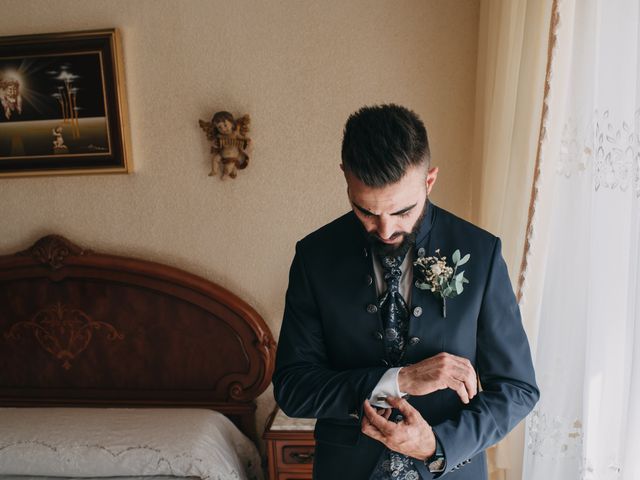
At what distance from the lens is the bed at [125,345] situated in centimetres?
249

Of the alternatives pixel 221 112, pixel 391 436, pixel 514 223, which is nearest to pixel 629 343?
pixel 391 436

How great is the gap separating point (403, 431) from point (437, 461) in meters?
0.12

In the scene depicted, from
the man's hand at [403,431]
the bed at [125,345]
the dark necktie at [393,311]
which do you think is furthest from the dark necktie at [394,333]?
the bed at [125,345]

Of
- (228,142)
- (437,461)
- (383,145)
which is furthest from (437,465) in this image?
(228,142)

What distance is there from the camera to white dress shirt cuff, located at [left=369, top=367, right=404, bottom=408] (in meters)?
1.10

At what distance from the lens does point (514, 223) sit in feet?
5.67

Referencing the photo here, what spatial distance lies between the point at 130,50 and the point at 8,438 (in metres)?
1.77

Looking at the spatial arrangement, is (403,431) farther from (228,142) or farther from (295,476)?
(228,142)

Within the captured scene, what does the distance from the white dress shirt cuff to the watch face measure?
157mm

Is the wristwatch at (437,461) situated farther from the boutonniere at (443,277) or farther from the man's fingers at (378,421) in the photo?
the boutonniere at (443,277)

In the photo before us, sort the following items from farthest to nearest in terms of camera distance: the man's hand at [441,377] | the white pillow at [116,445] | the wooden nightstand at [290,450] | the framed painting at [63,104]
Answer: the framed painting at [63,104], the wooden nightstand at [290,450], the white pillow at [116,445], the man's hand at [441,377]

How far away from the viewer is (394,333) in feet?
3.90

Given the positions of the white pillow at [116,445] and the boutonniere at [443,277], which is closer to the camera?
the boutonniere at [443,277]

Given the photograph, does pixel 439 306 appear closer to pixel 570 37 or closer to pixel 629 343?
pixel 629 343
